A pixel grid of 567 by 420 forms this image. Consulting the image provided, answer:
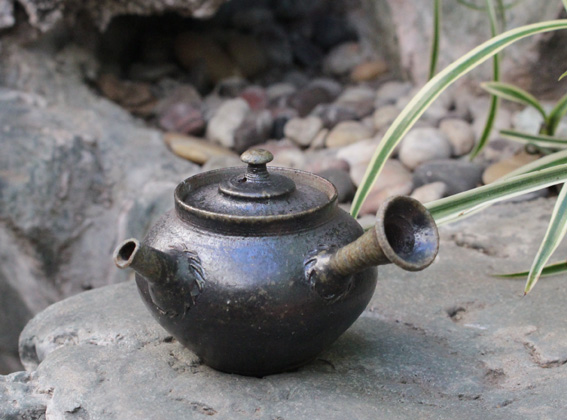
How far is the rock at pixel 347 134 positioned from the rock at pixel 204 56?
3.31 feet

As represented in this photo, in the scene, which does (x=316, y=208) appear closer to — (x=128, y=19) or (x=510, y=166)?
(x=510, y=166)

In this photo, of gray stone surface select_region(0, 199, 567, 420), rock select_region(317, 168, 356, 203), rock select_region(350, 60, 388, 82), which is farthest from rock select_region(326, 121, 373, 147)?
gray stone surface select_region(0, 199, 567, 420)

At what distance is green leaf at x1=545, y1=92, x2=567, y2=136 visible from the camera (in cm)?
237

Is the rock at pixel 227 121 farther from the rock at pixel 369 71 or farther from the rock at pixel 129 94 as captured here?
the rock at pixel 369 71

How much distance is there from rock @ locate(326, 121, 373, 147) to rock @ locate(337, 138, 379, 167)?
0.15 m

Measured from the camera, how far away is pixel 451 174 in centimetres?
262

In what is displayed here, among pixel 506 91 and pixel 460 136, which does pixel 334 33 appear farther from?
pixel 506 91

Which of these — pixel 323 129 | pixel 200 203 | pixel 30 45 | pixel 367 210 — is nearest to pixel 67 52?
pixel 30 45

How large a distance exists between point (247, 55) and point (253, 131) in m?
0.92

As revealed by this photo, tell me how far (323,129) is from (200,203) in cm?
210

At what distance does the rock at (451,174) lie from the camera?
8.49ft

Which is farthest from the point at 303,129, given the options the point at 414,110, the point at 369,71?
the point at 414,110

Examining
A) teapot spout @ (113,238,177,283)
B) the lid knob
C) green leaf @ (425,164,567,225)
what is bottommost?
green leaf @ (425,164,567,225)

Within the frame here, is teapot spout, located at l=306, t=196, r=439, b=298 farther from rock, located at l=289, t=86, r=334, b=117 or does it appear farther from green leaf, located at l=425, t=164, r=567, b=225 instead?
rock, located at l=289, t=86, r=334, b=117
